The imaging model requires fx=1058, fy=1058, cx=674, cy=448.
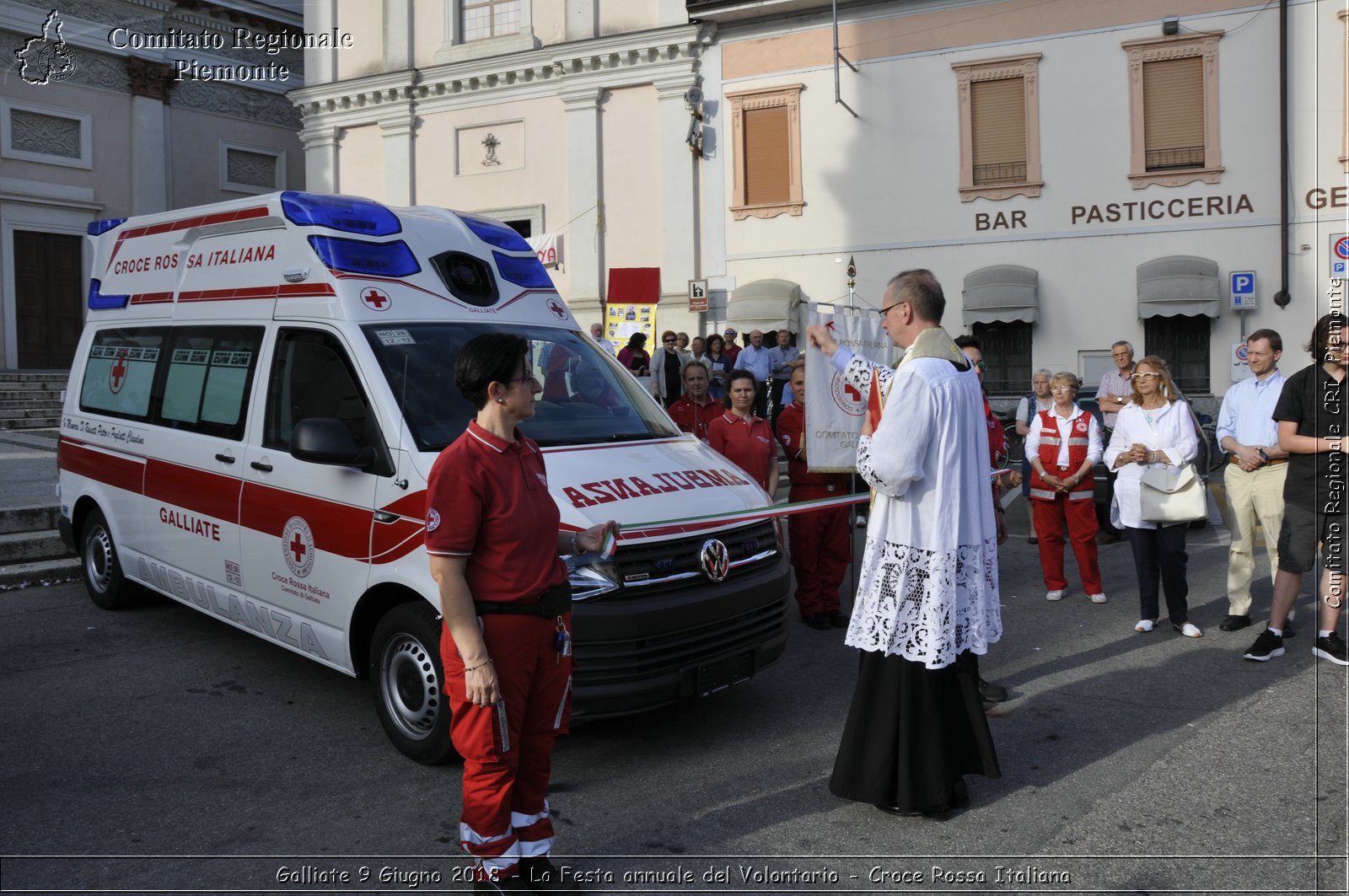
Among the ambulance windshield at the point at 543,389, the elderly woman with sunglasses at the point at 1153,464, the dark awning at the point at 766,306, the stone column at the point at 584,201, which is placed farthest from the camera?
the stone column at the point at 584,201

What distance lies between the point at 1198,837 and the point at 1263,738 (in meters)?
1.35

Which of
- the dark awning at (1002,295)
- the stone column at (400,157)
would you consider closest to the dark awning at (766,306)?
the dark awning at (1002,295)

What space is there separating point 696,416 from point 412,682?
14.0 ft

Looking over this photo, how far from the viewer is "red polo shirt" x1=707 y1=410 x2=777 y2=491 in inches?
Answer: 290

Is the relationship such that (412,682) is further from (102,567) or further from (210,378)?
(102,567)

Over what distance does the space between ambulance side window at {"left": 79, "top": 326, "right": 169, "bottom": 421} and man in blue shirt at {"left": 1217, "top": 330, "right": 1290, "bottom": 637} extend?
700cm

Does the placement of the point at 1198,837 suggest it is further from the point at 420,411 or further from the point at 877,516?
the point at 420,411

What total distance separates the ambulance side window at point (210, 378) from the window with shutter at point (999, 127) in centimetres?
1660

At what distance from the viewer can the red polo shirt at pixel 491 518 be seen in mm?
3318

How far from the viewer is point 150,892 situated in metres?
3.73

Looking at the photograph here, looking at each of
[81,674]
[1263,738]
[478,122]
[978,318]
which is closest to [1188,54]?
[978,318]

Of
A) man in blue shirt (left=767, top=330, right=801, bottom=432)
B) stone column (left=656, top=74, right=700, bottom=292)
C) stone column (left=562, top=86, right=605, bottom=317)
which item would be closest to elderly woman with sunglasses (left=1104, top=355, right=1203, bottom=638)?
man in blue shirt (left=767, top=330, right=801, bottom=432)

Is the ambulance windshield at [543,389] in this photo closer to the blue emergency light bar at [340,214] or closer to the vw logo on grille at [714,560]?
the blue emergency light bar at [340,214]

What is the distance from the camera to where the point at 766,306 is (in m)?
21.0
